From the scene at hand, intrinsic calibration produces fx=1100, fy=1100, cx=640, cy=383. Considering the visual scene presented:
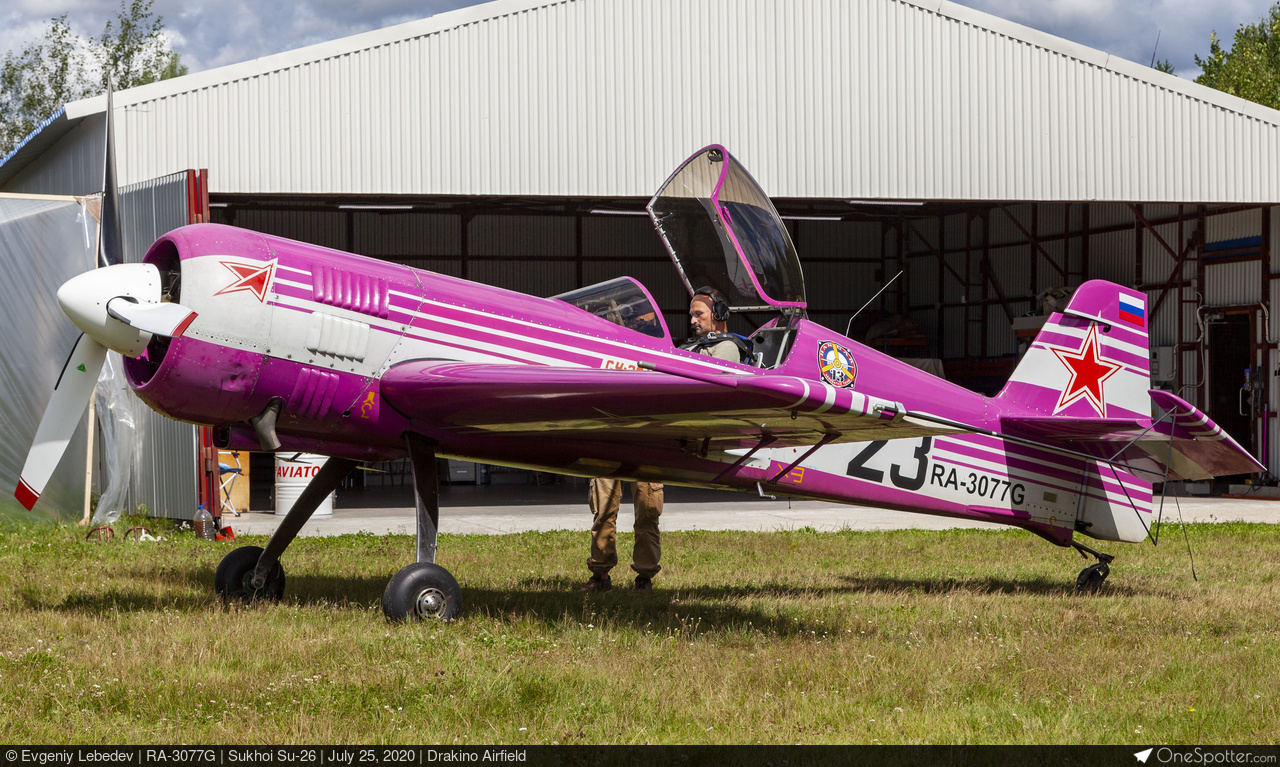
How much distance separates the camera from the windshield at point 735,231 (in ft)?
A: 26.0

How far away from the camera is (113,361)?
13641mm

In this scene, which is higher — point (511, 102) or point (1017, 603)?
point (511, 102)

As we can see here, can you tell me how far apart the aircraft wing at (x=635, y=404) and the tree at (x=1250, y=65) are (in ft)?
150

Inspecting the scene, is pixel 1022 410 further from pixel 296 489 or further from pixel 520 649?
pixel 296 489

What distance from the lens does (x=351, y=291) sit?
6707 mm

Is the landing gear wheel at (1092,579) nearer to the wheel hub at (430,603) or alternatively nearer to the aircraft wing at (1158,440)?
the aircraft wing at (1158,440)

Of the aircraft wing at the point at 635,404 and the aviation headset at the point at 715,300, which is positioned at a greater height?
the aviation headset at the point at 715,300

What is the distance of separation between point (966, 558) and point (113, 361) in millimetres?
10371

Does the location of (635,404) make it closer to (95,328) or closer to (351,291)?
(351,291)

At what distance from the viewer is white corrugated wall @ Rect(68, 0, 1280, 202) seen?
51.9 ft

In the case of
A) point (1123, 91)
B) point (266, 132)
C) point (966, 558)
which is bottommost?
point (966, 558)
